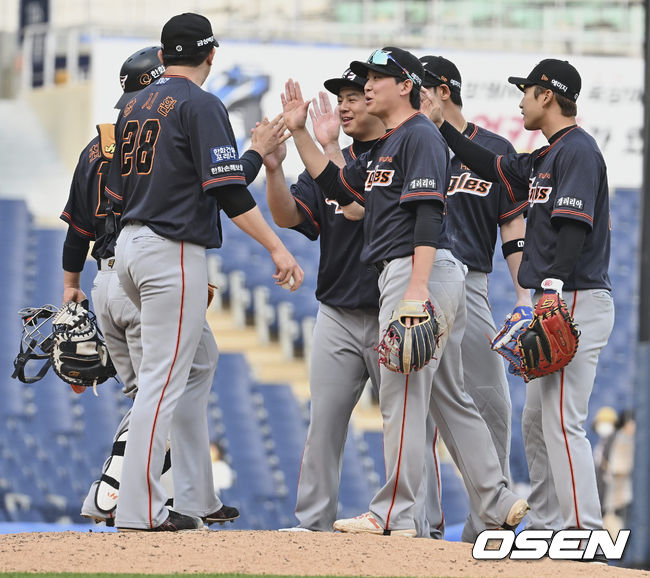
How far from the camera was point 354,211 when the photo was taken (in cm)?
423

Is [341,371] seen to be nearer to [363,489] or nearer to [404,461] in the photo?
[404,461]

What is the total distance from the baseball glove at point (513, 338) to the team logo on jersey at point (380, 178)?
0.68m

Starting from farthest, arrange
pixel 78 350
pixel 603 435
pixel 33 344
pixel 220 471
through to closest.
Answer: pixel 603 435, pixel 220 471, pixel 33 344, pixel 78 350

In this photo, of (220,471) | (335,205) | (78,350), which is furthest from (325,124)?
(220,471)

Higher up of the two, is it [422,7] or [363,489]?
[422,7]

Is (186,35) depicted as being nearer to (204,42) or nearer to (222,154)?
(204,42)

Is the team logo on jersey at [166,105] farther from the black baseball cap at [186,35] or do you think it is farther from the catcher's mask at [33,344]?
the catcher's mask at [33,344]

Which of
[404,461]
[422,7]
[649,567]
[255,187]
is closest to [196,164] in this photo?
[404,461]

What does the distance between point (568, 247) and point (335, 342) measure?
976mm

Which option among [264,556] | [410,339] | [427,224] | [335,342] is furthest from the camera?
[335,342]

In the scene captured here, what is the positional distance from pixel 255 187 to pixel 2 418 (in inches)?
165

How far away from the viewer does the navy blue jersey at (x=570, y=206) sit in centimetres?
382

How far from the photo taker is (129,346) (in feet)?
13.9

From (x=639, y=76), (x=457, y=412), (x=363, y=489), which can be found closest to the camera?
(x=457, y=412)
